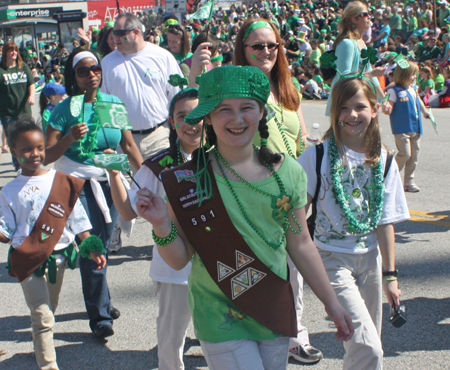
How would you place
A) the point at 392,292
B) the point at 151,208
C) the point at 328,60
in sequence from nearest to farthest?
the point at 151,208 → the point at 392,292 → the point at 328,60

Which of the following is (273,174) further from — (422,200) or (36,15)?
(36,15)

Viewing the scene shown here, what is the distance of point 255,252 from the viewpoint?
2070mm

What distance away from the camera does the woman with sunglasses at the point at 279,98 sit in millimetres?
3398

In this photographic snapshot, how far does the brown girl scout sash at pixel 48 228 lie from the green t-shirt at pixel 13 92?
6.14 meters

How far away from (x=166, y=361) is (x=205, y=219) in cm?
114

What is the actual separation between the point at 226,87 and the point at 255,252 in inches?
24.8

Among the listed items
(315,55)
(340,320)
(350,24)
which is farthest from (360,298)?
(315,55)

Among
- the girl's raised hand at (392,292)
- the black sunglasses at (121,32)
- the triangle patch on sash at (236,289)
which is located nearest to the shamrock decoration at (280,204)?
the triangle patch on sash at (236,289)

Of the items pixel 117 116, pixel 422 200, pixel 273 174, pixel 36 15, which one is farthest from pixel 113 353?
pixel 36 15

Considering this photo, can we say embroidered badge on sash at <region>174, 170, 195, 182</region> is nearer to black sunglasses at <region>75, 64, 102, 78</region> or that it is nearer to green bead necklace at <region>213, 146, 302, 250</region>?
green bead necklace at <region>213, 146, 302, 250</region>

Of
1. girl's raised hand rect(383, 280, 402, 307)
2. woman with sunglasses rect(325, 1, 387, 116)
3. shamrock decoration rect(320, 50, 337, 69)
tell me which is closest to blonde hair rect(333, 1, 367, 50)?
woman with sunglasses rect(325, 1, 387, 116)

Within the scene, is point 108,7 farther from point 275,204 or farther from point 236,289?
point 236,289

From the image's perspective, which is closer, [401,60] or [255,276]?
[255,276]

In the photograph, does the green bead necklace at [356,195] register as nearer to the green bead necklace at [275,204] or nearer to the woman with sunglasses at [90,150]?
the green bead necklace at [275,204]
